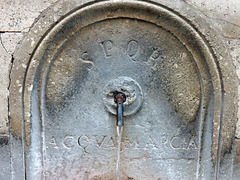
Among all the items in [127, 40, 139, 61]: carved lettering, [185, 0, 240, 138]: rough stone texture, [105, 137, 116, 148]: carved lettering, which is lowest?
[105, 137, 116, 148]: carved lettering

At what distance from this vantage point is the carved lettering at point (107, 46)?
1782mm

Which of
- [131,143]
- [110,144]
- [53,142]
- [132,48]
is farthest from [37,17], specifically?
[131,143]

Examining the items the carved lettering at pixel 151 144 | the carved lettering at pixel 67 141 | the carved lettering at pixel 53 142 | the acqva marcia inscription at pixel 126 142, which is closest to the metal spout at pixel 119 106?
the acqva marcia inscription at pixel 126 142

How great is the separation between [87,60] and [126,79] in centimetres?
44

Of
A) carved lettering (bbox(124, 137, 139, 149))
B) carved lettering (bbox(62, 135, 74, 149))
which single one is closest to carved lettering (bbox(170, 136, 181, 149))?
carved lettering (bbox(124, 137, 139, 149))

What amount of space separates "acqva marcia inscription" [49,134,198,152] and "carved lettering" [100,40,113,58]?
0.89 metres

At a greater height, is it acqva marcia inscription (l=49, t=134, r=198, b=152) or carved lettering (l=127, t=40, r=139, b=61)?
carved lettering (l=127, t=40, r=139, b=61)

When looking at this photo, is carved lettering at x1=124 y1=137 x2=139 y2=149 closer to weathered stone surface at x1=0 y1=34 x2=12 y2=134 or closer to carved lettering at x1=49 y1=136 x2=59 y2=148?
carved lettering at x1=49 y1=136 x2=59 y2=148

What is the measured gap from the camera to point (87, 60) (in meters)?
1.81

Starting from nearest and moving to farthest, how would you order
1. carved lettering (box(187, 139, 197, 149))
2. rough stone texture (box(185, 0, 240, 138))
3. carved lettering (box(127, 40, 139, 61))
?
rough stone texture (box(185, 0, 240, 138)) < carved lettering (box(127, 40, 139, 61)) < carved lettering (box(187, 139, 197, 149))

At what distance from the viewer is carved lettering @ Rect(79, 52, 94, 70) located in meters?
1.80

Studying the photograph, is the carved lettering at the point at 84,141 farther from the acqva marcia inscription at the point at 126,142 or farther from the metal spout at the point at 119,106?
the metal spout at the point at 119,106

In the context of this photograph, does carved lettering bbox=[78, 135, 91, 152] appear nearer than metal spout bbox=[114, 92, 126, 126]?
No

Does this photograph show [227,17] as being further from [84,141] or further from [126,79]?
[84,141]
